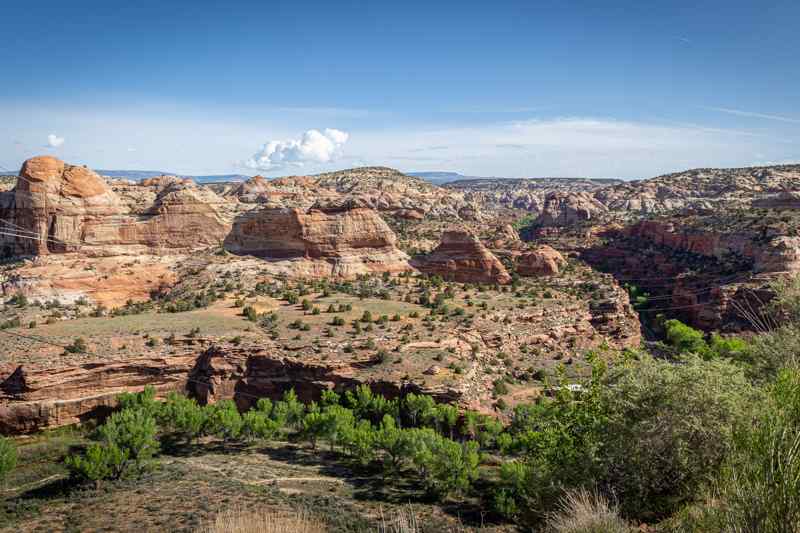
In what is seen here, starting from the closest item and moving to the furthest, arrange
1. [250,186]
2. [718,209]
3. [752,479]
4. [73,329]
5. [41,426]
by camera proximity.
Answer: [752,479], [41,426], [73,329], [718,209], [250,186]

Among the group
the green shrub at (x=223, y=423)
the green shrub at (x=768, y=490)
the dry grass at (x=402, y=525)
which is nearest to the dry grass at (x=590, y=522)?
the green shrub at (x=768, y=490)

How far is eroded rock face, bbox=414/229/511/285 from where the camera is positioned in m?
43.9

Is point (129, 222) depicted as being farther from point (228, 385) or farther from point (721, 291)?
point (721, 291)

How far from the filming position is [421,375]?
24828 millimetres

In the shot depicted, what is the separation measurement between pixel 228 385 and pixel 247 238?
22.6 m

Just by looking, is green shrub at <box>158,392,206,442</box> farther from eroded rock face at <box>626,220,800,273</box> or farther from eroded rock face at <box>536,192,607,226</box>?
eroded rock face at <box>536,192,607,226</box>

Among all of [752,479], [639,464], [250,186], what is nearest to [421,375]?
[639,464]

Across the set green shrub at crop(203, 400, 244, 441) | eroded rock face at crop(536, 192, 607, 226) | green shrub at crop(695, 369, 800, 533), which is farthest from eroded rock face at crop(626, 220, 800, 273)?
green shrub at crop(695, 369, 800, 533)

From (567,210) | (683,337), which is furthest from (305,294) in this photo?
(567,210)

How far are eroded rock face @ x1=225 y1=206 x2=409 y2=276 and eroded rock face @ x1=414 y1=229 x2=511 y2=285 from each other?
3597 mm

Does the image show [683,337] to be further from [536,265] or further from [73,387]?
[73,387]

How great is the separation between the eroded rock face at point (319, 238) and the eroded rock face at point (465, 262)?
11.8 feet

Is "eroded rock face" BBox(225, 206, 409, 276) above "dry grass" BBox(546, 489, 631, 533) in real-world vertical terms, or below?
above

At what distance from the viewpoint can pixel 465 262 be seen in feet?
146
